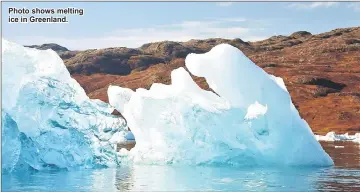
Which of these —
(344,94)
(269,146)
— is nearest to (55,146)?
(269,146)

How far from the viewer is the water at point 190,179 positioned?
25953 millimetres

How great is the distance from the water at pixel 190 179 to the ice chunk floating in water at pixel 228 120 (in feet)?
4.27

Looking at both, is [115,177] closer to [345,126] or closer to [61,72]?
[61,72]

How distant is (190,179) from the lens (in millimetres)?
29312

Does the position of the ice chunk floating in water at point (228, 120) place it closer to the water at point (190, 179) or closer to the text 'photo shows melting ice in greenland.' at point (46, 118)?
the water at point (190, 179)

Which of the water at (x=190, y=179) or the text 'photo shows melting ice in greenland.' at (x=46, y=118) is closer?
the water at (x=190, y=179)

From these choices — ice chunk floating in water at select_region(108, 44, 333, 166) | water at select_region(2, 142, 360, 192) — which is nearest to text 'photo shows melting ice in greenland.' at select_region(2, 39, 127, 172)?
water at select_region(2, 142, 360, 192)

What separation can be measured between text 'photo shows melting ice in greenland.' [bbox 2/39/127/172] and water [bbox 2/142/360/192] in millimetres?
1281

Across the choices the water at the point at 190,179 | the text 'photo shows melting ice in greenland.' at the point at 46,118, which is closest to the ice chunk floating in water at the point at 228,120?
the water at the point at 190,179

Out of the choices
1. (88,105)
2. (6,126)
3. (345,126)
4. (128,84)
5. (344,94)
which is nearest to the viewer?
(6,126)

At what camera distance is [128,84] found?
18412cm

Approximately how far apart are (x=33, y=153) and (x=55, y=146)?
1273 millimetres

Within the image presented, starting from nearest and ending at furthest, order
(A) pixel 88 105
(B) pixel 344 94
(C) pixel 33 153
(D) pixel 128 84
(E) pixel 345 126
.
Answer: (C) pixel 33 153, (A) pixel 88 105, (E) pixel 345 126, (B) pixel 344 94, (D) pixel 128 84

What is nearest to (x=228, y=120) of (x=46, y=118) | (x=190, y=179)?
(x=190, y=179)
